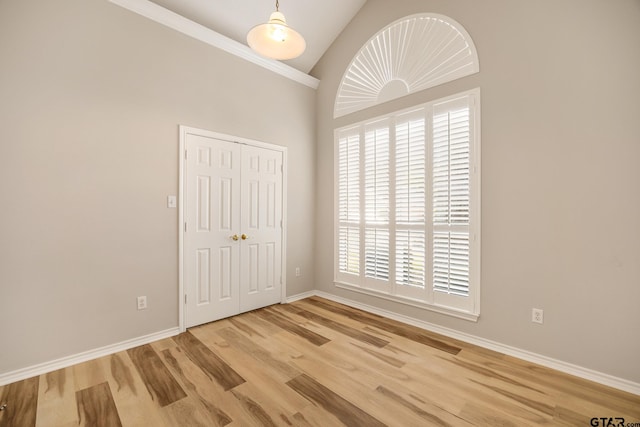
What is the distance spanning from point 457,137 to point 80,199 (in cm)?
356

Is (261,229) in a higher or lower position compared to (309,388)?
higher

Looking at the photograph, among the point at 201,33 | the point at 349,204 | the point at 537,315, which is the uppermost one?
the point at 201,33

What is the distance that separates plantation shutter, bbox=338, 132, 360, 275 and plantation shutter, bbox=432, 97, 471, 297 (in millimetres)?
1086

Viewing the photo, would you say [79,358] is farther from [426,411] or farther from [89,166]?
[426,411]

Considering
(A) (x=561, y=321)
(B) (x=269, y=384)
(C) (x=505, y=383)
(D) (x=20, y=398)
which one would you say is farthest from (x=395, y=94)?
(D) (x=20, y=398)

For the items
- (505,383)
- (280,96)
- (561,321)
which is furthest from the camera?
(280,96)

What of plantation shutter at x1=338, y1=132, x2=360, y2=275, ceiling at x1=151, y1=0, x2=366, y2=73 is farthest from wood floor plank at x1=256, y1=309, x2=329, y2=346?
ceiling at x1=151, y1=0, x2=366, y2=73

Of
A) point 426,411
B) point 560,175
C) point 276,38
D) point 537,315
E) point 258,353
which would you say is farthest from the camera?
point 258,353

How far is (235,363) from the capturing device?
2377mm

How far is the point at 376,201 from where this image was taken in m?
3.51

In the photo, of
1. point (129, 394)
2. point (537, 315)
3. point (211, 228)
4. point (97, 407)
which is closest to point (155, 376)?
point (129, 394)

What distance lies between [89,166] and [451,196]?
3.43 metres

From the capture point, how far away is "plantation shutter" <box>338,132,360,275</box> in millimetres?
3768

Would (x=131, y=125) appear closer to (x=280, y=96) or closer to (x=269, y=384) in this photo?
(x=280, y=96)
